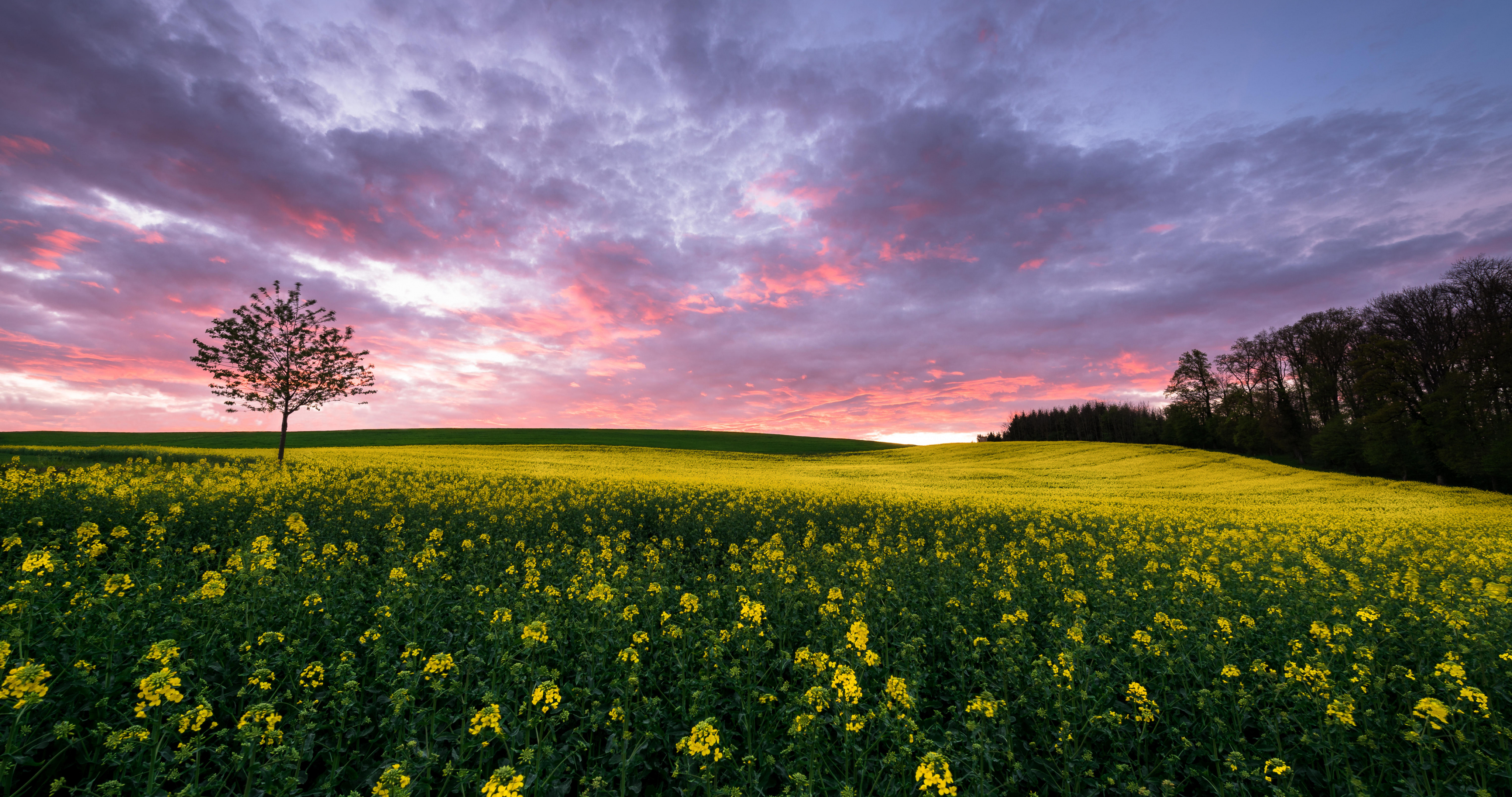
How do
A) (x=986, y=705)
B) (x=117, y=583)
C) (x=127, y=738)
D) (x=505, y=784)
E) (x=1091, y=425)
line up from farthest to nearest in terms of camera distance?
1. (x=1091, y=425)
2. (x=117, y=583)
3. (x=986, y=705)
4. (x=127, y=738)
5. (x=505, y=784)

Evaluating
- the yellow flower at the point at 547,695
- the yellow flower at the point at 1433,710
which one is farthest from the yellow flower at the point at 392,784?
the yellow flower at the point at 1433,710

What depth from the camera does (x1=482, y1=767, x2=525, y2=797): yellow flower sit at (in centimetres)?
288

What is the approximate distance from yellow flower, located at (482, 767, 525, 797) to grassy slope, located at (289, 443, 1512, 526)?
58.8ft

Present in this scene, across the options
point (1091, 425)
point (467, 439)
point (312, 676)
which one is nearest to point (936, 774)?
point (312, 676)

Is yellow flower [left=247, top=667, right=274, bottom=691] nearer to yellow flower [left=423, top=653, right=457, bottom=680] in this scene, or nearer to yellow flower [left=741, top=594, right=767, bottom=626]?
yellow flower [left=423, top=653, right=457, bottom=680]

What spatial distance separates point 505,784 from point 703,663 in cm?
236

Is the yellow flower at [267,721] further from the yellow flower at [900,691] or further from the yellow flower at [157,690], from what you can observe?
the yellow flower at [900,691]

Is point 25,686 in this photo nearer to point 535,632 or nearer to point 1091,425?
point 535,632

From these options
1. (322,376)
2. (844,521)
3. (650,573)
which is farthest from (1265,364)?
(322,376)

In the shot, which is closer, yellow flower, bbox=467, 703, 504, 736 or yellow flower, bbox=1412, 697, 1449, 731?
yellow flower, bbox=467, 703, 504, 736

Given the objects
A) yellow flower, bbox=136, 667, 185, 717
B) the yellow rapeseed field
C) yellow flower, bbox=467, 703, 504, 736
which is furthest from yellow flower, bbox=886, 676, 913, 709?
yellow flower, bbox=136, 667, 185, 717

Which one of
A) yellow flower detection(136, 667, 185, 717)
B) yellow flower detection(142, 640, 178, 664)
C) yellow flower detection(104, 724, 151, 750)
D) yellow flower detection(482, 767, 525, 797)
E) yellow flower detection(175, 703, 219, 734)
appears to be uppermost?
yellow flower detection(142, 640, 178, 664)

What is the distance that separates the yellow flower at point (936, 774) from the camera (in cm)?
316

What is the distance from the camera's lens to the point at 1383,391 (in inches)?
1390
